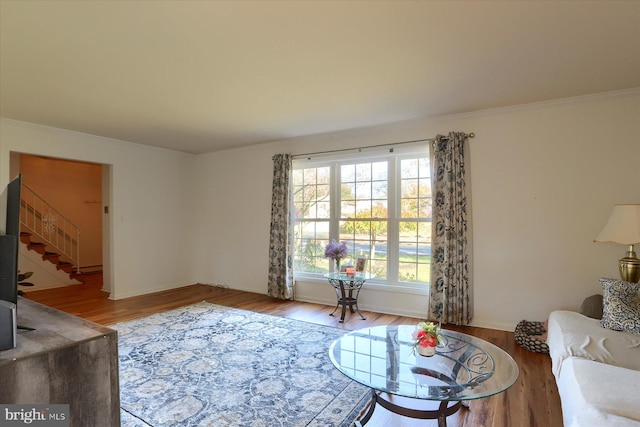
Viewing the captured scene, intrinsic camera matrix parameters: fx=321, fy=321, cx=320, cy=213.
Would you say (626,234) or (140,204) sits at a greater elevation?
(140,204)

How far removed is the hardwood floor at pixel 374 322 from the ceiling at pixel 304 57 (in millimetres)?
2508

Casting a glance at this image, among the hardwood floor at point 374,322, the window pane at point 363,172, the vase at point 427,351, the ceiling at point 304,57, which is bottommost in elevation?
the hardwood floor at point 374,322

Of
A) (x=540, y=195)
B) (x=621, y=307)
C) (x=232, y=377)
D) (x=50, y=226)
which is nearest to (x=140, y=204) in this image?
(x=50, y=226)

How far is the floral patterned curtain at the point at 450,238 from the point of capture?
3.75 m

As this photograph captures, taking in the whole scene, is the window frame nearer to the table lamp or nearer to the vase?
the table lamp

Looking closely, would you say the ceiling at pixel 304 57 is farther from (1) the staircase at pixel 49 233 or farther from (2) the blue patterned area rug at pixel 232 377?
(1) the staircase at pixel 49 233

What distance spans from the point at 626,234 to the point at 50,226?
9106 mm

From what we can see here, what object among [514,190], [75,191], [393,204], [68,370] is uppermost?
[75,191]

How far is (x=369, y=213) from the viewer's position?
15.0ft

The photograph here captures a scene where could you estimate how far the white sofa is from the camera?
1.48 metres

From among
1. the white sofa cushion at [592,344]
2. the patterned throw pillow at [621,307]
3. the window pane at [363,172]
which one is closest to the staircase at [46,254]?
the window pane at [363,172]

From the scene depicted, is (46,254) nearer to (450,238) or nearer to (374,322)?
(374,322)

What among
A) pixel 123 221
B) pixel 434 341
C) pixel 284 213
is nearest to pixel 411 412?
pixel 434 341

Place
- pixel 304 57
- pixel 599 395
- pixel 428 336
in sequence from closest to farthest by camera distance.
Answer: pixel 599 395
pixel 428 336
pixel 304 57
